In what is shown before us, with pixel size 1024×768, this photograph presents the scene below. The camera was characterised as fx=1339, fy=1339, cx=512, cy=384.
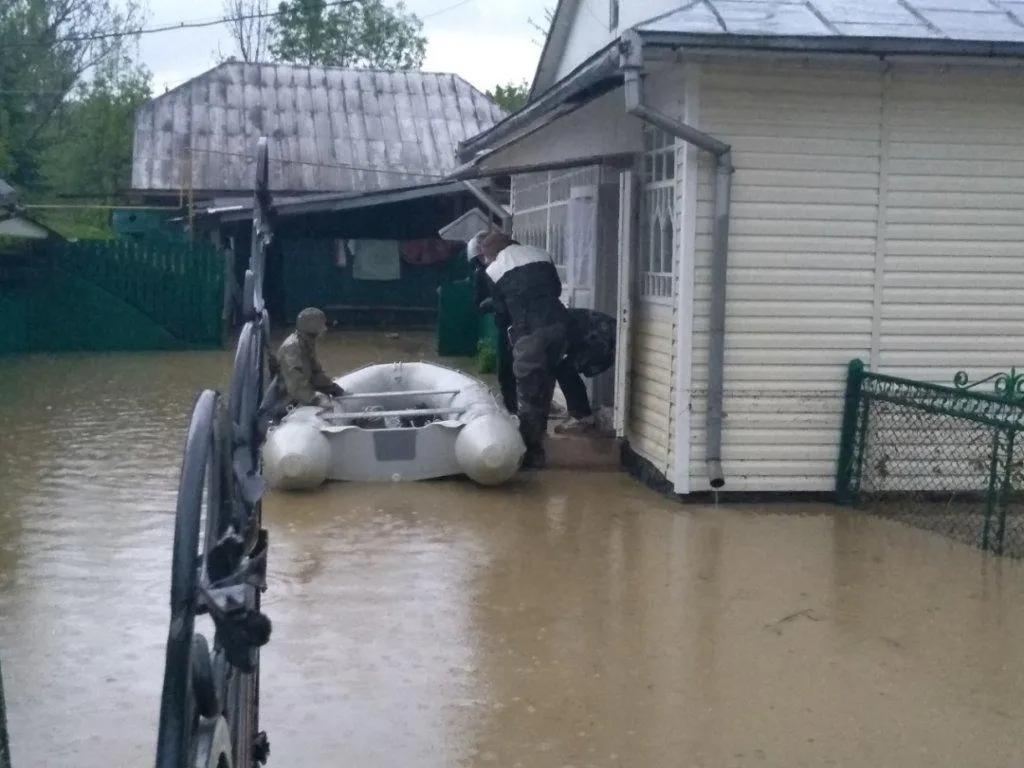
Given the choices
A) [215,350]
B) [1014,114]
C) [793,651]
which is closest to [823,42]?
[1014,114]

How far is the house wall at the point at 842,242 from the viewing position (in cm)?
867

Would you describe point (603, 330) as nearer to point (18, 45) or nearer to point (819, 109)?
point (819, 109)

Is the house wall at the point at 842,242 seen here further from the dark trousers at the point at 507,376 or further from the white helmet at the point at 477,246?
the dark trousers at the point at 507,376

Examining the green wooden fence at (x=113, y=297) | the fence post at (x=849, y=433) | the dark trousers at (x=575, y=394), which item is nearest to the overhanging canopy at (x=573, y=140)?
the dark trousers at (x=575, y=394)

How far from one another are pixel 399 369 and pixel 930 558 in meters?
5.14

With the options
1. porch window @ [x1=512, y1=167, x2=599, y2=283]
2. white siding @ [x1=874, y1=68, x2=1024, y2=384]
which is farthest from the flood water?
porch window @ [x1=512, y1=167, x2=599, y2=283]

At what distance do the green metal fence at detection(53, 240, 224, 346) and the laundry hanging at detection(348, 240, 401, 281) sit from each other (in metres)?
4.62

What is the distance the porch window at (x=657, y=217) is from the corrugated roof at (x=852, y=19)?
2.95 feet

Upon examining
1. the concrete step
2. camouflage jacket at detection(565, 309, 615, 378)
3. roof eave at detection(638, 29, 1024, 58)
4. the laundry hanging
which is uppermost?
roof eave at detection(638, 29, 1024, 58)

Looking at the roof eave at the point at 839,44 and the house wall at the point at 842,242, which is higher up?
the roof eave at the point at 839,44

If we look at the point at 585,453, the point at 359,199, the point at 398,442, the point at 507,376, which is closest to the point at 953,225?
the point at 585,453

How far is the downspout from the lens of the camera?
823 cm

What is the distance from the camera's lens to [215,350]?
62.5 feet

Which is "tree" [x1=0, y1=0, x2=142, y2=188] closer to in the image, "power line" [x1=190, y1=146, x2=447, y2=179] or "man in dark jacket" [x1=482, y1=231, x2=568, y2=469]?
"power line" [x1=190, y1=146, x2=447, y2=179]
